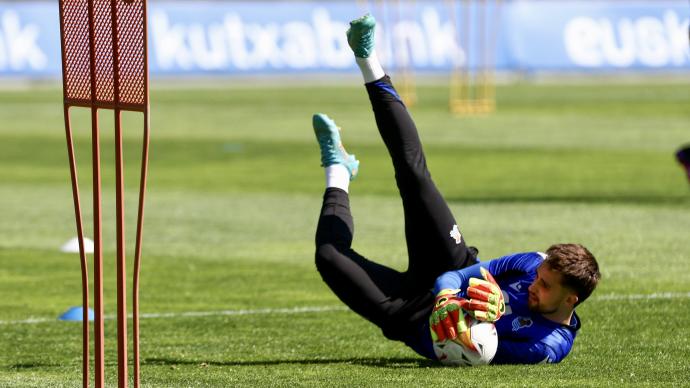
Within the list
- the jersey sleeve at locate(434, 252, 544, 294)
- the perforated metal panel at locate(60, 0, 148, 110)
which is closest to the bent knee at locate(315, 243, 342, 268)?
the jersey sleeve at locate(434, 252, 544, 294)

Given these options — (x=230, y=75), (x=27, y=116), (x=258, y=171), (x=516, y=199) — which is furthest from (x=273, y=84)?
(x=516, y=199)

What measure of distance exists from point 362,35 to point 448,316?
67.1 inches

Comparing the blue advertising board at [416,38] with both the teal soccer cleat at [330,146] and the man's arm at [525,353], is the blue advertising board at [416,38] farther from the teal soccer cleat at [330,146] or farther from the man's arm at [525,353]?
the man's arm at [525,353]

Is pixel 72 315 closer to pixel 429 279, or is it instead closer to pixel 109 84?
pixel 429 279

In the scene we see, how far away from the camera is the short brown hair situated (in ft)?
25.2

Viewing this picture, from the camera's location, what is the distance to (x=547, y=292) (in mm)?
7879

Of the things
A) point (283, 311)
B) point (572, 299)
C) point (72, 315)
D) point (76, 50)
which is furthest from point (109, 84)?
point (283, 311)

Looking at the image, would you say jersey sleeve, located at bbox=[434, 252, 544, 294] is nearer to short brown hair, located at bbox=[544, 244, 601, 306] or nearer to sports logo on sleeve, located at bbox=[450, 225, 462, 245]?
sports logo on sleeve, located at bbox=[450, 225, 462, 245]

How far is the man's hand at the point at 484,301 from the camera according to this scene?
25.6ft

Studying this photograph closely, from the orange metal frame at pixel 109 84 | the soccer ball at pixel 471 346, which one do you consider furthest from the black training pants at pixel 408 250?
the orange metal frame at pixel 109 84

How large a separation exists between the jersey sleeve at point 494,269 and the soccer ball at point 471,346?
278mm

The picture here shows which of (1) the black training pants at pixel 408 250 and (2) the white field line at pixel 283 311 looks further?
(2) the white field line at pixel 283 311

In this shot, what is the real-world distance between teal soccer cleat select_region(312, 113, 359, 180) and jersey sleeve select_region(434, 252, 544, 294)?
3.81ft

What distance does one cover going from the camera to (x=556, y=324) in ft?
26.6
